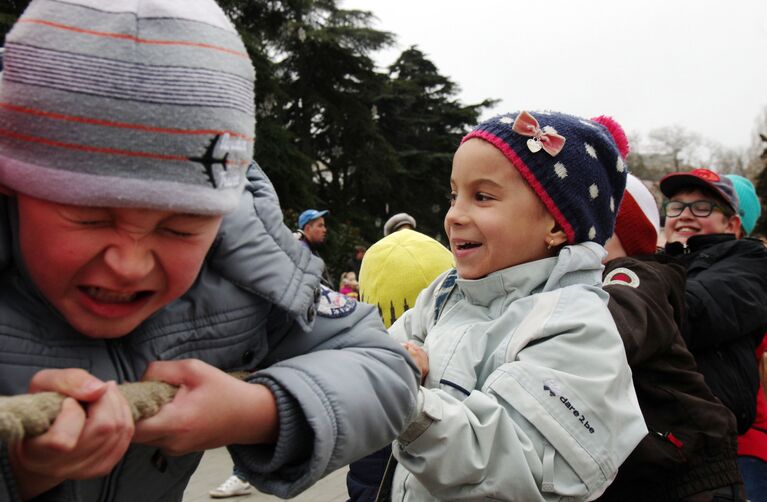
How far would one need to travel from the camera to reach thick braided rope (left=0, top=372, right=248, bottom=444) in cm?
68

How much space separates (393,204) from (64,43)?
85.6ft

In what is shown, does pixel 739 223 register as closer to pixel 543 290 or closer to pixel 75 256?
pixel 543 290

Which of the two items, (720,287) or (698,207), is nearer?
(720,287)

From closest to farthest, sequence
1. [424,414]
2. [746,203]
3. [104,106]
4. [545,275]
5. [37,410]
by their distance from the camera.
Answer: [37,410]
[104,106]
[424,414]
[545,275]
[746,203]

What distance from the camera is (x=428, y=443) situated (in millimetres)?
1478

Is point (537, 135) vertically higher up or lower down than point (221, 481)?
higher up

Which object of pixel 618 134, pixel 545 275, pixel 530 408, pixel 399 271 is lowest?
pixel 399 271

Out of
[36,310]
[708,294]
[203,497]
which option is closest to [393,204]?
[203,497]

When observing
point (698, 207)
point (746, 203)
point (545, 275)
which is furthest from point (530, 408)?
point (746, 203)

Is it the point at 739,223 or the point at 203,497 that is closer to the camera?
the point at 739,223

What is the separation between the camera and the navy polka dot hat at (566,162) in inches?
75.5

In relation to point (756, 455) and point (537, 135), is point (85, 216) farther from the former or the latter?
point (756, 455)

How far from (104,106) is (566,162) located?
1.40 metres

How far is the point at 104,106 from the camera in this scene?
35.6 inches
